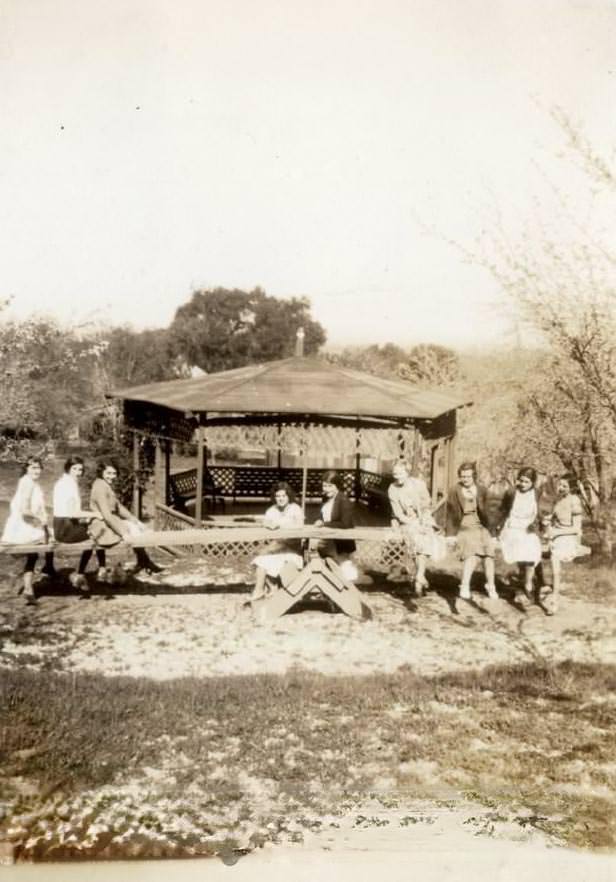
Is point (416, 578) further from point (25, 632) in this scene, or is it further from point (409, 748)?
point (25, 632)

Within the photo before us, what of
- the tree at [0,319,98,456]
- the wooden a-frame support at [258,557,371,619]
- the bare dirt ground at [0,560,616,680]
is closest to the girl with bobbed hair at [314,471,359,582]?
the wooden a-frame support at [258,557,371,619]

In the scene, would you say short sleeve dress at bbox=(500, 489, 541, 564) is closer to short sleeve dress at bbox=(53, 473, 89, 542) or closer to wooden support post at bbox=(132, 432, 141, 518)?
short sleeve dress at bbox=(53, 473, 89, 542)

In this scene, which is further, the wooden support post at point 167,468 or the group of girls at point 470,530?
the wooden support post at point 167,468

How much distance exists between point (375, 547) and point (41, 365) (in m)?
6.39

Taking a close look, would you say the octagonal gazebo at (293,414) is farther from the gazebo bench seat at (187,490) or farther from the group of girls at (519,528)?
the group of girls at (519,528)

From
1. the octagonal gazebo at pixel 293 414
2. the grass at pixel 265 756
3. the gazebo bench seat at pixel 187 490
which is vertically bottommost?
the grass at pixel 265 756

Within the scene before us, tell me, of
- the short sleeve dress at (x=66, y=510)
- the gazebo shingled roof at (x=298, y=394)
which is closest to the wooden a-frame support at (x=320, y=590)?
the short sleeve dress at (x=66, y=510)

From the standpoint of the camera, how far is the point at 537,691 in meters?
6.40

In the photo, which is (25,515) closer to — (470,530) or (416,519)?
(416,519)

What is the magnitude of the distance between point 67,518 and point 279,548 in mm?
2772

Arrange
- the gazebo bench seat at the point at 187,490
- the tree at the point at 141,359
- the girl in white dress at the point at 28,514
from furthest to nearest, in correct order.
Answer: the tree at the point at 141,359 → the gazebo bench seat at the point at 187,490 → the girl in white dress at the point at 28,514

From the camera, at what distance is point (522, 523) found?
28.5 ft

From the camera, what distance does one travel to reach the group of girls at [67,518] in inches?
324

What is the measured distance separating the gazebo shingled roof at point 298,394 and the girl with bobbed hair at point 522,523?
8.85ft
